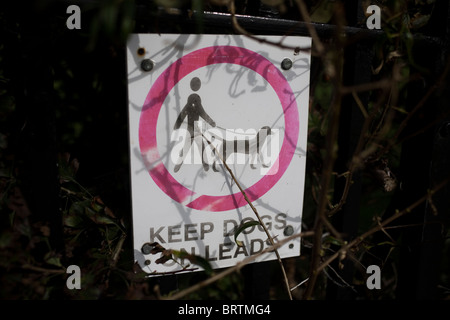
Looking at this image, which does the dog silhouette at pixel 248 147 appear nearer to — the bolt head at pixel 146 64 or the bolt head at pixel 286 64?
the bolt head at pixel 286 64

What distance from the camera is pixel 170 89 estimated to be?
1061 mm

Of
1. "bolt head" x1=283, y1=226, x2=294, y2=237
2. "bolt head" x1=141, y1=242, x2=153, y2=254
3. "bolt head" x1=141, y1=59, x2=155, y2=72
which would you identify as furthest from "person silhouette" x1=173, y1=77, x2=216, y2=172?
"bolt head" x1=283, y1=226, x2=294, y2=237

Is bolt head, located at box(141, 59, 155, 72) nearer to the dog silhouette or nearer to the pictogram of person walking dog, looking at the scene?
the pictogram of person walking dog

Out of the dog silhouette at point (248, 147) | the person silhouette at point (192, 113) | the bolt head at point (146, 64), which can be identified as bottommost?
the dog silhouette at point (248, 147)

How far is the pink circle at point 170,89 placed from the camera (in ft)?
3.46

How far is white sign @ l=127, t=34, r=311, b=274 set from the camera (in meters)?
Answer: 1.06

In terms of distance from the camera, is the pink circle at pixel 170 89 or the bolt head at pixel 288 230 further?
the bolt head at pixel 288 230

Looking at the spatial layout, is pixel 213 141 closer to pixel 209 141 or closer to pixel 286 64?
pixel 209 141

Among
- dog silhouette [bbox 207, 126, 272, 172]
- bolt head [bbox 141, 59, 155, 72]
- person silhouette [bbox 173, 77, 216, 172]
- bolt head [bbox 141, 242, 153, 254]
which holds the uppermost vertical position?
bolt head [bbox 141, 59, 155, 72]

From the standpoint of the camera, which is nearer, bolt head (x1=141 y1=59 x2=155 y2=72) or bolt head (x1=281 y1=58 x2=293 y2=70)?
bolt head (x1=141 y1=59 x2=155 y2=72)

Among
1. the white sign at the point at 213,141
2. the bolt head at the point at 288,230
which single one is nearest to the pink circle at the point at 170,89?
the white sign at the point at 213,141
